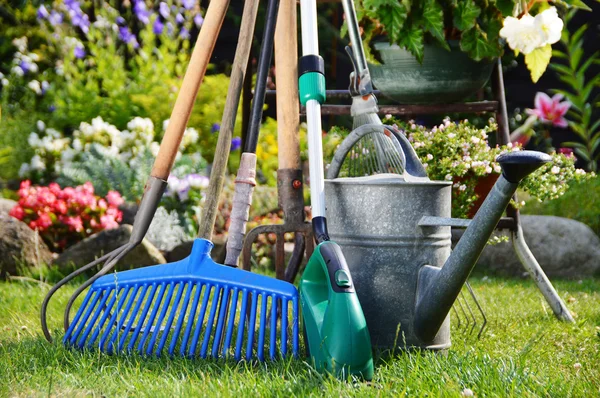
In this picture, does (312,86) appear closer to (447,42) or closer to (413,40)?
(413,40)

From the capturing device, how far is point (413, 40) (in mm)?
2473

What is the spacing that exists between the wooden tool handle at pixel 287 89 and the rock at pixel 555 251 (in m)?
1.88

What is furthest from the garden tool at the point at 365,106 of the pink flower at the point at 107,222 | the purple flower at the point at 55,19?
the purple flower at the point at 55,19

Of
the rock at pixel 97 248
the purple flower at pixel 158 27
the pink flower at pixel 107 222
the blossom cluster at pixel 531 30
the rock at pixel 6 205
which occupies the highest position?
the purple flower at pixel 158 27

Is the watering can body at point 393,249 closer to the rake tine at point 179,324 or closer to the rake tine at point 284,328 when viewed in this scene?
the rake tine at point 284,328

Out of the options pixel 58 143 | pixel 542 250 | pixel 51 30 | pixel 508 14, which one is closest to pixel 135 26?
pixel 51 30

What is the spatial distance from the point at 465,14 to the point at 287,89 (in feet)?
2.35

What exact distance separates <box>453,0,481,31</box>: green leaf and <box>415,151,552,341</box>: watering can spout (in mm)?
1070

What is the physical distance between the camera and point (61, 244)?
3.88 meters

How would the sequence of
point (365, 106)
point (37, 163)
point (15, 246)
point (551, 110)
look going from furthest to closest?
point (551, 110) → point (37, 163) → point (15, 246) → point (365, 106)

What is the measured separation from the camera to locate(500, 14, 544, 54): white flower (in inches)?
98.5

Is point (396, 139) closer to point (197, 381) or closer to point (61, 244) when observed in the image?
point (197, 381)

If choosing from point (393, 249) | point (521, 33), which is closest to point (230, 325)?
point (393, 249)

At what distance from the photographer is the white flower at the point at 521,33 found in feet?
8.21
